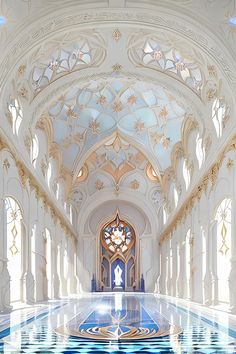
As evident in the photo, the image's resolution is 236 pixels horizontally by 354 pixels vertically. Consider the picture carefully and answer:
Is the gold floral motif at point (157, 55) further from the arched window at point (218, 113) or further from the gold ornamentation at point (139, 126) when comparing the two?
the gold ornamentation at point (139, 126)

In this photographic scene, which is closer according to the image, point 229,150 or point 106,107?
point 229,150

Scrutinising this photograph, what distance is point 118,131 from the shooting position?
2781 cm

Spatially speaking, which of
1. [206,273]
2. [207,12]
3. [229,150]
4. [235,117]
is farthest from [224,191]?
[207,12]

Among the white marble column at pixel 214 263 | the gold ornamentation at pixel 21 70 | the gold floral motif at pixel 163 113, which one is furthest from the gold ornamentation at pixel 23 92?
the gold floral motif at pixel 163 113

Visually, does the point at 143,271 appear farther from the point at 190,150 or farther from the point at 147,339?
the point at 147,339

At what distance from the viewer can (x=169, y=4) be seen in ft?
45.1

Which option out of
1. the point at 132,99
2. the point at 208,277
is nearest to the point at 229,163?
the point at 208,277

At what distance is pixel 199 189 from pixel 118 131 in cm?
840

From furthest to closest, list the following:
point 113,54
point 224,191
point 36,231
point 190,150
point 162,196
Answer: point 162,196 → point 190,150 → point 36,231 → point 113,54 → point 224,191

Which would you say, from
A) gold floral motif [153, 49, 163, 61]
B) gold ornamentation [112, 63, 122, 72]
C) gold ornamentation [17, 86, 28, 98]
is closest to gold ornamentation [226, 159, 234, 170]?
gold floral motif [153, 49, 163, 61]

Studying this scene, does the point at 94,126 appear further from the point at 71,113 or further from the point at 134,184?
the point at 134,184

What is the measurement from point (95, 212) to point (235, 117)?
21.3 m

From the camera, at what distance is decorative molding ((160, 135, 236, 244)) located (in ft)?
54.7

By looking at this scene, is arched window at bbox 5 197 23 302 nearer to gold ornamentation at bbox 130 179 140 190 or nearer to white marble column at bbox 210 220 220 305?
white marble column at bbox 210 220 220 305
